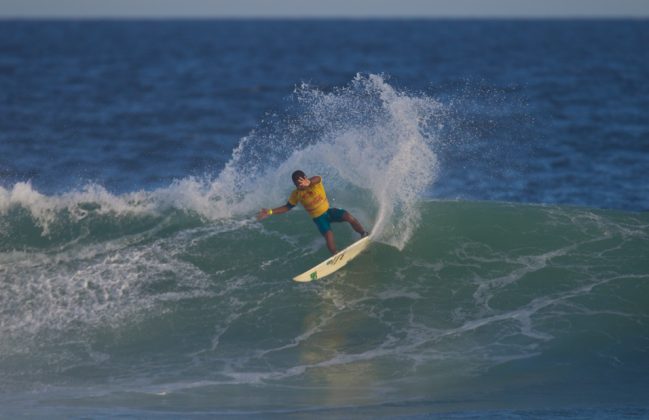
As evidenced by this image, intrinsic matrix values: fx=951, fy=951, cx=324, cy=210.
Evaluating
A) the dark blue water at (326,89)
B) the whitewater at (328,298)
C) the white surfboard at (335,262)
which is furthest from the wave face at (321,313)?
the dark blue water at (326,89)

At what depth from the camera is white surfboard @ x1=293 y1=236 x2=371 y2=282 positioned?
13.3 m

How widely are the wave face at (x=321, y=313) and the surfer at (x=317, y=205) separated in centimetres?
64

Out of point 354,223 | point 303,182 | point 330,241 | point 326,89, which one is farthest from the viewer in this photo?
point 326,89

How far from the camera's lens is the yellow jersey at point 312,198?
13508 millimetres

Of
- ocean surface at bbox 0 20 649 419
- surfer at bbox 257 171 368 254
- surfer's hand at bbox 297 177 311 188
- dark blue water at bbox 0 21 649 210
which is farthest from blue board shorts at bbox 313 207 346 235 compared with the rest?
dark blue water at bbox 0 21 649 210

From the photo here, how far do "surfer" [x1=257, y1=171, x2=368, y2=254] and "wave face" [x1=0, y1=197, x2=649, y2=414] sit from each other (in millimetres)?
640

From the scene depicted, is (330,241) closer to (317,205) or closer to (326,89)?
(317,205)

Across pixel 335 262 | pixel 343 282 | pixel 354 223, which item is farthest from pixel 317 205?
pixel 343 282

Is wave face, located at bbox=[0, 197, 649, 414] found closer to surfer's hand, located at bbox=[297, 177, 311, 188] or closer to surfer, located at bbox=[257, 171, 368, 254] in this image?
surfer, located at bbox=[257, 171, 368, 254]

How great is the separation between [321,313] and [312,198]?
5.72 ft

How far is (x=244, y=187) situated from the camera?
1675 centimetres

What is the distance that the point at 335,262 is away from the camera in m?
13.6

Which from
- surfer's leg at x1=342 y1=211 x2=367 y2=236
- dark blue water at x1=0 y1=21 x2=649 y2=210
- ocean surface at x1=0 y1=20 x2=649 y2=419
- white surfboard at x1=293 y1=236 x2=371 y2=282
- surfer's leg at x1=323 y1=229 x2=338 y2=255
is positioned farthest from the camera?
dark blue water at x1=0 y1=21 x2=649 y2=210

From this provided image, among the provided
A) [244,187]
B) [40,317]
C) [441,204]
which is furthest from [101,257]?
[441,204]
